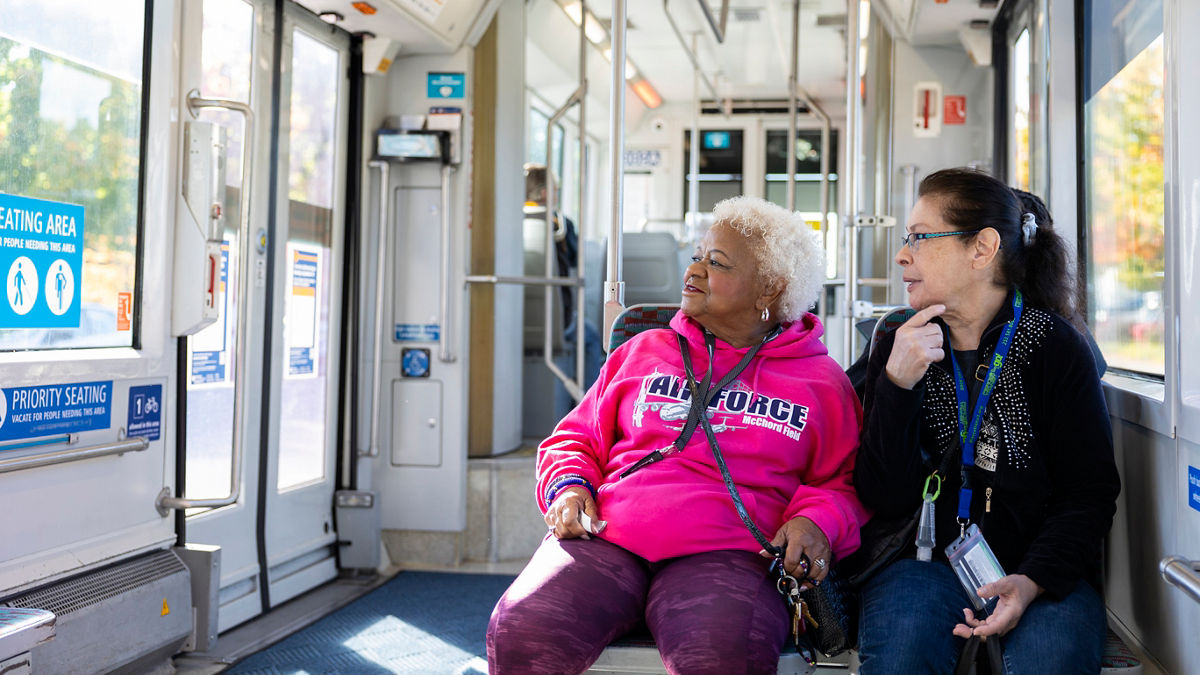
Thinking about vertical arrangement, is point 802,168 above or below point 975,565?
above

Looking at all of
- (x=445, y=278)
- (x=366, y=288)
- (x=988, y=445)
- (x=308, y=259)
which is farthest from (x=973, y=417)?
(x=366, y=288)

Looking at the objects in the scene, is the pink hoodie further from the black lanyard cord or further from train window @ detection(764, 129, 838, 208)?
train window @ detection(764, 129, 838, 208)

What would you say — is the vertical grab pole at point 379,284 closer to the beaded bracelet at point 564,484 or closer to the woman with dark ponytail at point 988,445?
the beaded bracelet at point 564,484

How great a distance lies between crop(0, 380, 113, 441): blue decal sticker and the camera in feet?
9.18

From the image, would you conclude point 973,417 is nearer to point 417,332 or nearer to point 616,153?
point 616,153

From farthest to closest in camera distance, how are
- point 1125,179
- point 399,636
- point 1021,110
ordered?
point 1021,110
point 399,636
point 1125,179

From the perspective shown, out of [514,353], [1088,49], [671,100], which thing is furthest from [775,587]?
[671,100]

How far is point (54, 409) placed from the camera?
9.70 feet

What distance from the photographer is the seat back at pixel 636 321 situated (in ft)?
8.99

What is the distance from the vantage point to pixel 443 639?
3.82 metres

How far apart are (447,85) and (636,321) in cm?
262

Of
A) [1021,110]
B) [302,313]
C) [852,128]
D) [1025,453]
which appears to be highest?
[1021,110]

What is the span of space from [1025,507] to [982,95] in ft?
11.9

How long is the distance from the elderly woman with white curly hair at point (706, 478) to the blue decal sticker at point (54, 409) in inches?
59.8
